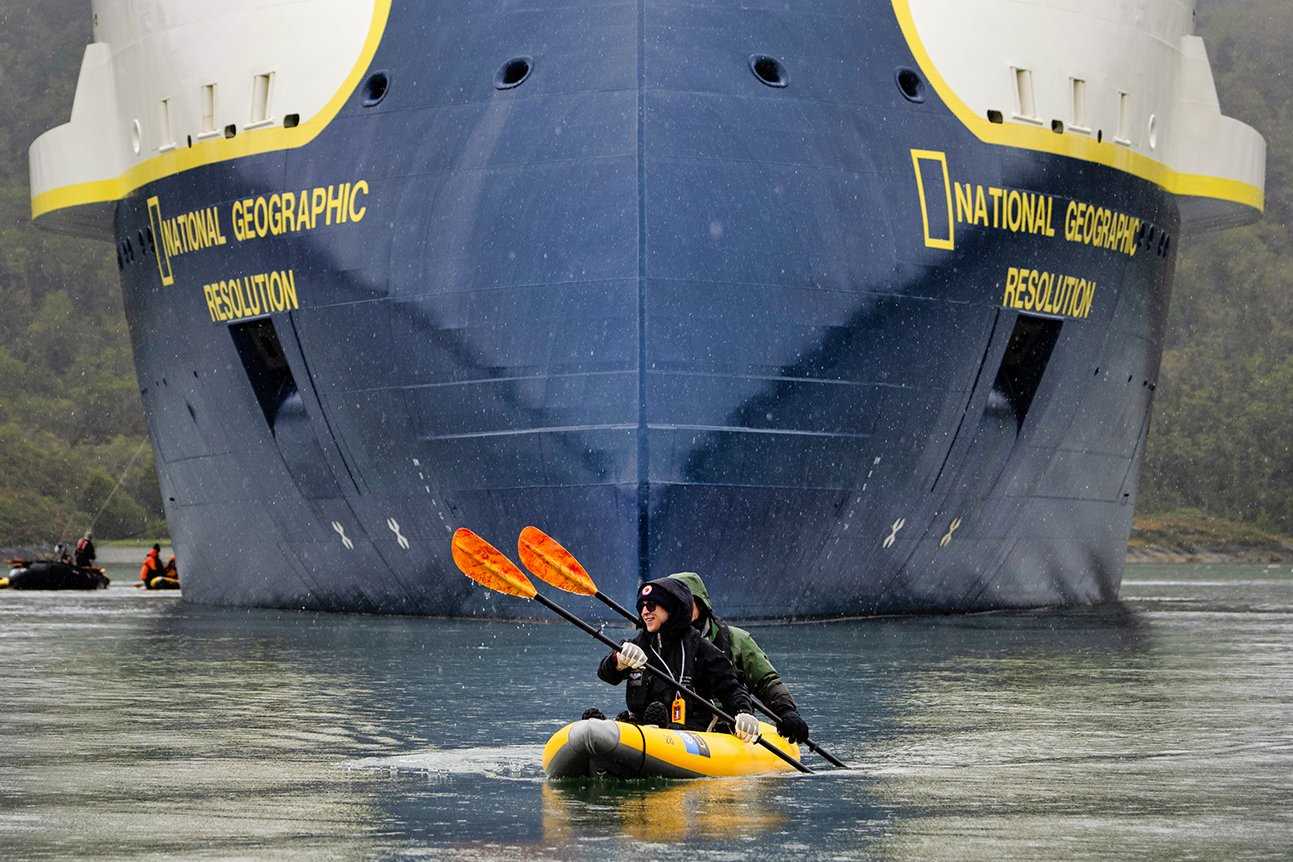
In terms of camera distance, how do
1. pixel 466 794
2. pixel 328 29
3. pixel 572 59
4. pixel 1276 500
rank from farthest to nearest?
pixel 1276 500 < pixel 328 29 < pixel 572 59 < pixel 466 794

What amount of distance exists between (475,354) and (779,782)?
12916mm

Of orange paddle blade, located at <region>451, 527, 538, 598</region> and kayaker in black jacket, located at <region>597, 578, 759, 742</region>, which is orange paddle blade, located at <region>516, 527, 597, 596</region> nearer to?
orange paddle blade, located at <region>451, 527, 538, 598</region>

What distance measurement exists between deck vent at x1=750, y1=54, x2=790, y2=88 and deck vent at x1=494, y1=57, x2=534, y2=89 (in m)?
2.18

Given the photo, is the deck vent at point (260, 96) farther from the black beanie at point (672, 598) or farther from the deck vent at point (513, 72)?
the black beanie at point (672, 598)

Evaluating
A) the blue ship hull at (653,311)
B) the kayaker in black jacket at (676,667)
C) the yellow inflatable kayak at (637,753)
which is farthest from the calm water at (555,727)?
the blue ship hull at (653,311)

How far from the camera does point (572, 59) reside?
25453 mm

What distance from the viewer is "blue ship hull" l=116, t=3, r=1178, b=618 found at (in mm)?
25062

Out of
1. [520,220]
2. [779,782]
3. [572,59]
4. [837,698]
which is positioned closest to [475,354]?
[520,220]

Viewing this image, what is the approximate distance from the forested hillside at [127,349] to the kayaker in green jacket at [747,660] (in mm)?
109413

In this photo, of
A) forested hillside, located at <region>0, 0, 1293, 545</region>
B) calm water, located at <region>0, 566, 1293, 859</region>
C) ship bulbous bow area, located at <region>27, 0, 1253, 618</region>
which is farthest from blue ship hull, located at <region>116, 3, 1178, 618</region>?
forested hillside, located at <region>0, 0, 1293, 545</region>

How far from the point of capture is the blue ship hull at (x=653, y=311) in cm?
2506

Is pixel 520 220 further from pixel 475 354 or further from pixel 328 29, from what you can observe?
pixel 328 29

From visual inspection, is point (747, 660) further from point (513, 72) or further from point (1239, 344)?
point (1239, 344)

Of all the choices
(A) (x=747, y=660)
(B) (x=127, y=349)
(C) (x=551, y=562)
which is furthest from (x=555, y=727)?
(B) (x=127, y=349)
